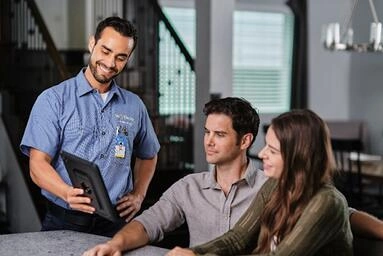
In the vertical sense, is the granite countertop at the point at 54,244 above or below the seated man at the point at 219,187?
below

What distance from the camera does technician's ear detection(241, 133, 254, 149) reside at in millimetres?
2143

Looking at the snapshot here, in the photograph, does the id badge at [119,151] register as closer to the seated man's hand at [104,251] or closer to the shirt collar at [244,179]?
the shirt collar at [244,179]

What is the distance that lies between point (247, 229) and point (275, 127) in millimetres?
372

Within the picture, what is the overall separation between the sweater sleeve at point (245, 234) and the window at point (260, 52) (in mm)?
5950

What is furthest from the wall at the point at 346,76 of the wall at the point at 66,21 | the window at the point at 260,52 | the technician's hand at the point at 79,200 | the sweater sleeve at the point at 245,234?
the technician's hand at the point at 79,200

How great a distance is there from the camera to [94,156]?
2244 millimetres

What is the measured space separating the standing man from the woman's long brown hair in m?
0.78

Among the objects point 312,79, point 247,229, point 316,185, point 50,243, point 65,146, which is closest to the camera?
point 316,185

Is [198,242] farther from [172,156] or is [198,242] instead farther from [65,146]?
[172,156]

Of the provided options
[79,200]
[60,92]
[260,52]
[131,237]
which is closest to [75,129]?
[60,92]

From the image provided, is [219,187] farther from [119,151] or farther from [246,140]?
[119,151]

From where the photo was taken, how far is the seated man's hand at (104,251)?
180 cm

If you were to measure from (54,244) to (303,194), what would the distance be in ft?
2.88

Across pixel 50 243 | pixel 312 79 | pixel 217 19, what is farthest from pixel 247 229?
pixel 312 79
